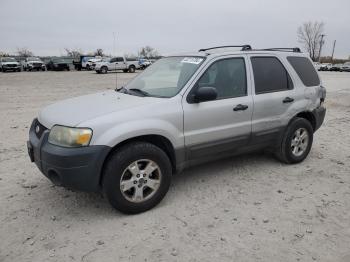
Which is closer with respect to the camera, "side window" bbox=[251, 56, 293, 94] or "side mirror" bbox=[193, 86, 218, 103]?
"side mirror" bbox=[193, 86, 218, 103]

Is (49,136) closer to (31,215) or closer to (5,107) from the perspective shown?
(31,215)

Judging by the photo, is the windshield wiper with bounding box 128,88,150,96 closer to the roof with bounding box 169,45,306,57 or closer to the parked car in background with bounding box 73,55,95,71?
the roof with bounding box 169,45,306,57

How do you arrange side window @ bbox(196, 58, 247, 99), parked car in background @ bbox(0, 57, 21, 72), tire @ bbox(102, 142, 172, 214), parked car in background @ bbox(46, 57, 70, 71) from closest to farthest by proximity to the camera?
1. tire @ bbox(102, 142, 172, 214)
2. side window @ bbox(196, 58, 247, 99)
3. parked car in background @ bbox(0, 57, 21, 72)
4. parked car in background @ bbox(46, 57, 70, 71)

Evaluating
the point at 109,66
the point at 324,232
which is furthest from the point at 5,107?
the point at 109,66

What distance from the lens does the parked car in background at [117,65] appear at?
34.8 meters

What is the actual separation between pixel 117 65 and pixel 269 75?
1287 inches

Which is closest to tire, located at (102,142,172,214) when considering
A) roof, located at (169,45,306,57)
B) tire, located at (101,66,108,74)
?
roof, located at (169,45,306,57)

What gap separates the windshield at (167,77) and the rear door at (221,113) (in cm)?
17

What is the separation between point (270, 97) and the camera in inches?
181

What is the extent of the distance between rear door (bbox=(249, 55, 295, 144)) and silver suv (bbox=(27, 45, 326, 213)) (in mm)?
15

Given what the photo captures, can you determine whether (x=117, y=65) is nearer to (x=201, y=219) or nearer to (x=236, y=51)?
(x=236, y=51)

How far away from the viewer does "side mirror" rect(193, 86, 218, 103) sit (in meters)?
3.74

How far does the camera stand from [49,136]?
3.41m

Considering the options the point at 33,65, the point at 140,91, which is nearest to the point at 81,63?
the point at 33,65
